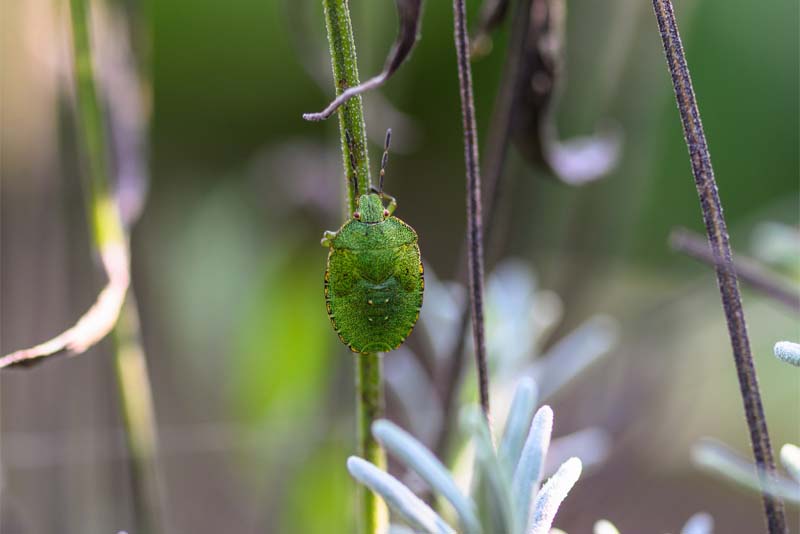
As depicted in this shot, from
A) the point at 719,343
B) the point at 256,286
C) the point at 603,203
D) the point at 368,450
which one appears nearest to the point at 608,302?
the point at 719,343

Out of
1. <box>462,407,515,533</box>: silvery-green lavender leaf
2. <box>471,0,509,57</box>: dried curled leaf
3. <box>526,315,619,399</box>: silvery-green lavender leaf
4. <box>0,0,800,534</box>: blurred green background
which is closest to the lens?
<box>462,407,515,533</box>: silvery-green lavender leaf

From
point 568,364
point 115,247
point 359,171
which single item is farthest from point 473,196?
point 568,364

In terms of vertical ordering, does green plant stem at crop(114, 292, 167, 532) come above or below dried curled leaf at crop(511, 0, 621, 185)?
below

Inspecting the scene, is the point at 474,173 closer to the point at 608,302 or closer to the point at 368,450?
the point at 368,450

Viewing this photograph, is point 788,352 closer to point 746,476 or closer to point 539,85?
point 746,476

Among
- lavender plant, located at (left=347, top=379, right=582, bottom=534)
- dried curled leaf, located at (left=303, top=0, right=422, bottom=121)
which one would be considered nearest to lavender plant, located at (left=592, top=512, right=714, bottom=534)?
lavender plant, located at (left=347, top=379, right=582, bottom=534)

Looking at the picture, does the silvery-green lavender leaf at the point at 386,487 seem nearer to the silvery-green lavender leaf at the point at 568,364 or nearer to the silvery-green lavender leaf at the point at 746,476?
the silvery-green lavender leaf at the point at 746,476

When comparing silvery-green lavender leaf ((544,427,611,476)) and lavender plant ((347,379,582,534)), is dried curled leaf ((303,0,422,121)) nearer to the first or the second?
lavender plant ((347,379,582,534))

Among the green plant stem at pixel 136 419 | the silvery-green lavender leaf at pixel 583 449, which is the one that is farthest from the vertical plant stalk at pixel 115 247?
the silvery-green lavender leaf at pixel 583 449
